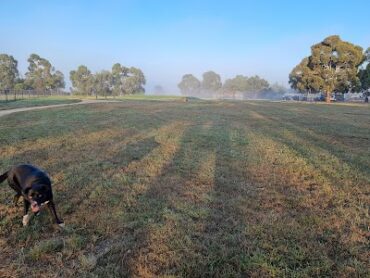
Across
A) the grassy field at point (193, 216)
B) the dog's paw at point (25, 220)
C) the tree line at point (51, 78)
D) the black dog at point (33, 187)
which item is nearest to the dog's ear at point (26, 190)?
the black dog at point (33, 187)

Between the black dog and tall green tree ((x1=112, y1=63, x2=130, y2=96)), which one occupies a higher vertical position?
tall green tree ((x1=112, y1=63, x2=130, y2=96))

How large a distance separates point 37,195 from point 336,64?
61.9 m

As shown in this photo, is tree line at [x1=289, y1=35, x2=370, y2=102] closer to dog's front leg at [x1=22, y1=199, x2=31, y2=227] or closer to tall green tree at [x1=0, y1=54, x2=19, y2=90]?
dog's front leg at [x1=22, y1=199, x2=31, y2=227]

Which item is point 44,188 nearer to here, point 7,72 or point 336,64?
point 336,64

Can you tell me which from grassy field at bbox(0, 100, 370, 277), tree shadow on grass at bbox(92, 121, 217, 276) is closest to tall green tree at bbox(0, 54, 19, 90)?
grassy field at bbox(0, 100, 370, 277)

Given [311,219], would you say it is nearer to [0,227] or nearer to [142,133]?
[0,227]

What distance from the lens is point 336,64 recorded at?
57.1 m

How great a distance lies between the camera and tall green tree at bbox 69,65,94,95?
9462 centimetres

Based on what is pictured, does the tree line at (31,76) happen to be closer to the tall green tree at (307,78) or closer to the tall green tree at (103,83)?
the tall green tree at (103,83)

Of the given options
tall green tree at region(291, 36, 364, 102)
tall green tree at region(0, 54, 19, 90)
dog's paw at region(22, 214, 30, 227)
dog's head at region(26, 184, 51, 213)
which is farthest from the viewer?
tall green tree at region(0, 54, 19, 90)

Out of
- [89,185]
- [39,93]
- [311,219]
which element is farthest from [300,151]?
[39,93]

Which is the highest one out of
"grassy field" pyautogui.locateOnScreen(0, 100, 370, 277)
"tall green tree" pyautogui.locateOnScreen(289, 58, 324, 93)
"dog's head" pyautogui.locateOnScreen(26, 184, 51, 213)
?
"tall green tree" pyautogui.locateOnScreen(289, 58, 324, 93)

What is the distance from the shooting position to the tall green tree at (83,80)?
94625mm

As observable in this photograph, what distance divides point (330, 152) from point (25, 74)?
98.3m
